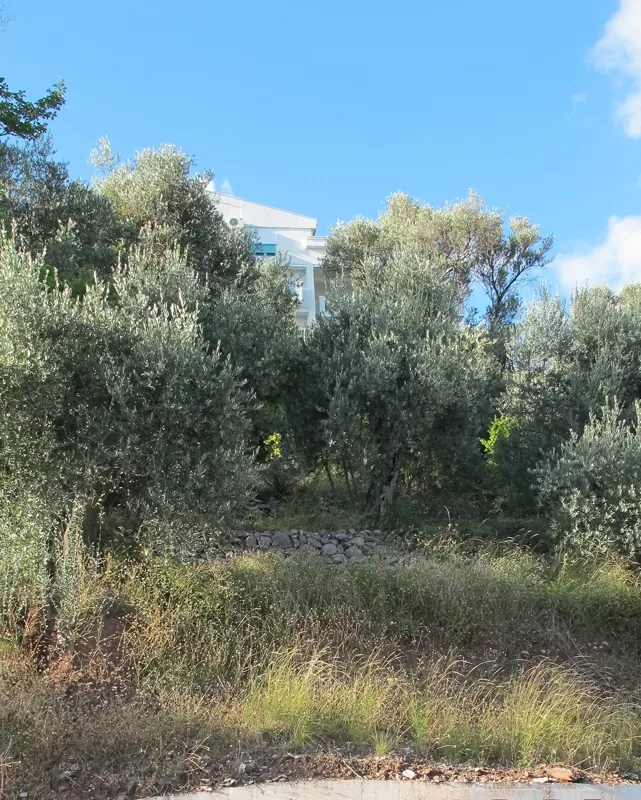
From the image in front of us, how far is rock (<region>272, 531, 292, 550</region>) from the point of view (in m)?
7.65

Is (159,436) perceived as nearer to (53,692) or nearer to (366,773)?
(53,692)

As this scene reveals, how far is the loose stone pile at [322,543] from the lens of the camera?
718 cm

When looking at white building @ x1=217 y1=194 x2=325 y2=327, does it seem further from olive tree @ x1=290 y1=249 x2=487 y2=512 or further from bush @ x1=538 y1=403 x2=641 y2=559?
bush @ x1=538 y1=403 x2=641 y2=559

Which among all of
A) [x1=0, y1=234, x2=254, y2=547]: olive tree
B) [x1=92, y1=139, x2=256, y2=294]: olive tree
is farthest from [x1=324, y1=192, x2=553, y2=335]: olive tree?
[x1=0, y1=234, x2=254, y2=547]: olive tree

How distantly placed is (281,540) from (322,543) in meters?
0.54

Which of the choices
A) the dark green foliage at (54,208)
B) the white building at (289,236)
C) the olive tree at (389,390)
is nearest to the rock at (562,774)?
the olive tree at (389,390)

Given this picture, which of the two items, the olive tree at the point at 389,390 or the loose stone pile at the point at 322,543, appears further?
the olive tree at the point at 389,390

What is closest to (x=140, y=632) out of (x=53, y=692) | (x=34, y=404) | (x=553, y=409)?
(x=53, y=692)

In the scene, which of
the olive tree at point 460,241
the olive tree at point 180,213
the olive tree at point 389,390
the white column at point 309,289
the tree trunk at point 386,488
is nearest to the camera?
the olive tree at point 389,390

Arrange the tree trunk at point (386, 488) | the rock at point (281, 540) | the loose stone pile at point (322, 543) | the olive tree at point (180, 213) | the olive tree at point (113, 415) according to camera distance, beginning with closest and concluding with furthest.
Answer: the olive tree at point (113, 415) → the loose stone pile at point (322, 543) → the rock at point (281, 540) → the tree trunk at point (386, 488) → the olive tree at point (180, 213)

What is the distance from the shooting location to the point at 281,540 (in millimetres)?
7770

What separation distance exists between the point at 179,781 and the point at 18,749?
0.91 m

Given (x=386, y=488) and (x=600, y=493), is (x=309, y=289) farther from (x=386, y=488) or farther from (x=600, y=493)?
(x=600, y=493)

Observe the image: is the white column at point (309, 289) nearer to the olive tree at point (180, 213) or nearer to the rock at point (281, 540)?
the olive tree at point (180, 213)
